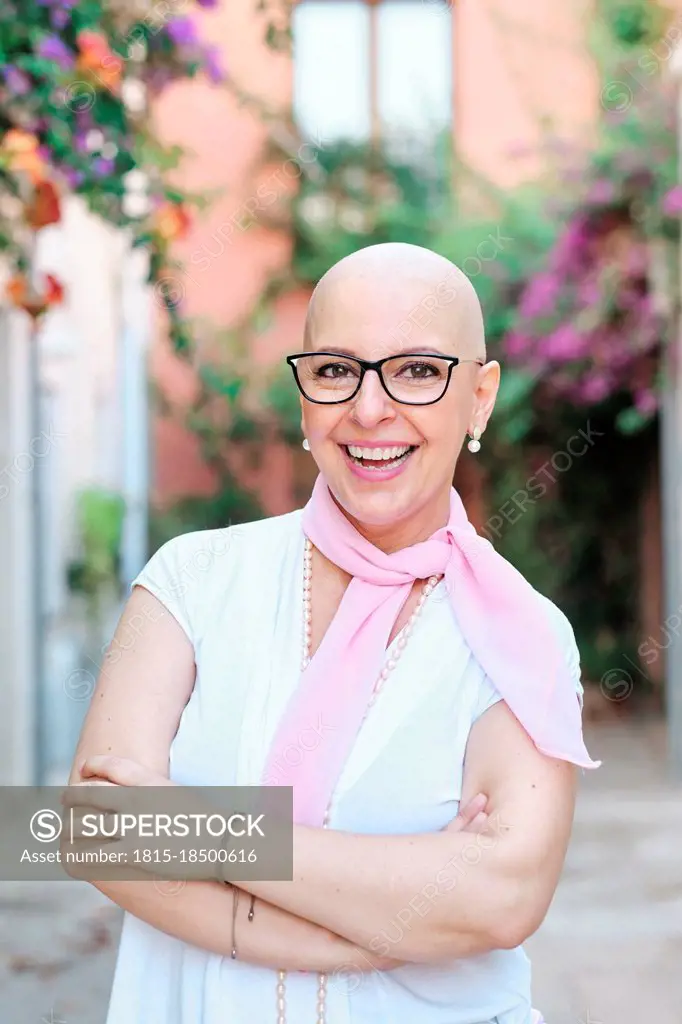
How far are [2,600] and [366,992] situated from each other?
4636 millimetres

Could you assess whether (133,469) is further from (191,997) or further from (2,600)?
(191,997)

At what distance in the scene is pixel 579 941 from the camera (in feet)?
13.9

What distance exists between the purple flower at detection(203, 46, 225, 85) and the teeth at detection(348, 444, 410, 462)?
9.26 feet

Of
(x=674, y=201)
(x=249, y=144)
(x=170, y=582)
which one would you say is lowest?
(x=170, y=582)

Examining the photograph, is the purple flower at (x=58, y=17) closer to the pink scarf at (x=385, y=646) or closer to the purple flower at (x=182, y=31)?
the purple flower at (x=182, y=31)

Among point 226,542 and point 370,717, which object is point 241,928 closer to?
point 370,717

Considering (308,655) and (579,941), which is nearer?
(308,655)

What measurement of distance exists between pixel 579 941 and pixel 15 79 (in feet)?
10.4

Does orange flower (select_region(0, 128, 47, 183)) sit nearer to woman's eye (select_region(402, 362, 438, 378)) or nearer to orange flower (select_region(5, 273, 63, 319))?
orange flower (select_region(5, 273, 63, 319))

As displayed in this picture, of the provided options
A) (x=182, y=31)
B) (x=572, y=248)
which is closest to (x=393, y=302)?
(x=182, y=31)

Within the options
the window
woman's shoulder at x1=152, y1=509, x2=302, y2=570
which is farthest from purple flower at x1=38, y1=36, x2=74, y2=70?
the window

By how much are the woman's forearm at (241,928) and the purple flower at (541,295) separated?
6781 mm

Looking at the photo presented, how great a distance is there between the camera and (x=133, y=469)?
392 inches

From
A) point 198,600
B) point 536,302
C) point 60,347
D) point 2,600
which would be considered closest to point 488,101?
point 536,302
